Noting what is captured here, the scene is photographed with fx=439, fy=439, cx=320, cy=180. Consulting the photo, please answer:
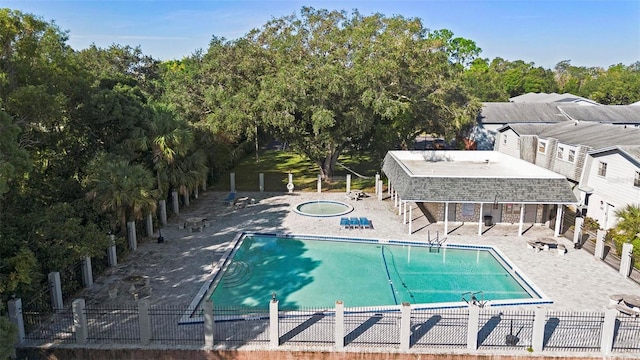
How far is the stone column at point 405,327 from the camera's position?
12.7 meters

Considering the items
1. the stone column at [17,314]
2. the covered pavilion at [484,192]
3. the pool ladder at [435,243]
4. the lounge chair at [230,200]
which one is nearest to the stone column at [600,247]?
the covered pavilion at [484,192]

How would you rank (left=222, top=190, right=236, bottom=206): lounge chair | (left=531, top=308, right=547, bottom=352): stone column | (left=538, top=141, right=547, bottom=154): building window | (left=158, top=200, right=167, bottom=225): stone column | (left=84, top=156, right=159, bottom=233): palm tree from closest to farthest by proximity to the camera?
(left=531, top=308, right=547, bottom=352): stone column
(left=84, top=156, right=159, bottom=233): palm tree
(left=158, top=200, right=167, bottom=225): stone column
(left=222, top=190, right=236, bottom=206): lounge chair
(left=538, top=141, right=547, bottom=154): building window

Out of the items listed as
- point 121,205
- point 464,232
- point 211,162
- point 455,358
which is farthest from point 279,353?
point 211,162

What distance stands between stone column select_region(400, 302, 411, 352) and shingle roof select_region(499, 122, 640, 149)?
62.4 ft

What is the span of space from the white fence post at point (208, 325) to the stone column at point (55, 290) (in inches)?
237

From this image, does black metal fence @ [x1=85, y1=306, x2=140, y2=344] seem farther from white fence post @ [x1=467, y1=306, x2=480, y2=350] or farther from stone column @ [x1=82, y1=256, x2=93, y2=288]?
white fence post @ [x1=467, y1=306, x2=480, y2=350]

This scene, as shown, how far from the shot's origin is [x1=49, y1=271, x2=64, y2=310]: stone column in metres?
15.1

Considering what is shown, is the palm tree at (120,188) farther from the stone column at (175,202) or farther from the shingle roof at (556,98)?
the shingle roof at (556,98)

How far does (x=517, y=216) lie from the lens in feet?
82.6

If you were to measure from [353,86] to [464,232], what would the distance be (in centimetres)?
1229

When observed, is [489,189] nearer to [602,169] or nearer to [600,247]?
[600,247]

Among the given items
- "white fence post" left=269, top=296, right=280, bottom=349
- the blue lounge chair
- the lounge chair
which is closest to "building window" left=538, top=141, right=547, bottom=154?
the blue lounge chair

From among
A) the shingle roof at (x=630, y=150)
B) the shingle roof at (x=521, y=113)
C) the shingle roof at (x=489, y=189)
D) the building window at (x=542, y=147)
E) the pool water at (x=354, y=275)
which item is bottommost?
the pool water at (x=354, y=275)

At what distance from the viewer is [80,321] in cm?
1317
